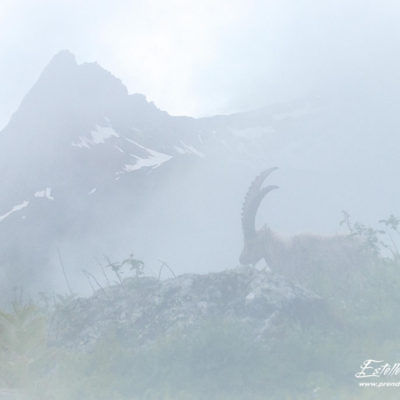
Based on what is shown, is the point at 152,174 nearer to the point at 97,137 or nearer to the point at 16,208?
the point at 16,208

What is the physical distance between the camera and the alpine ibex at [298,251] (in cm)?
1148

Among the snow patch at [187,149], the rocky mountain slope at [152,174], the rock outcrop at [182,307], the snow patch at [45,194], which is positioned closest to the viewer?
the rock outcrop at [182,307]

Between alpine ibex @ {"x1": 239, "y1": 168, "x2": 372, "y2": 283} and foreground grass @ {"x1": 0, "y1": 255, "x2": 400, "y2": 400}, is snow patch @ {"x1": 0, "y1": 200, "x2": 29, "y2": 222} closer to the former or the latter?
alpine ibex @ {"x1": 239, "y1": 168, "x2": 372, "y2": 283}

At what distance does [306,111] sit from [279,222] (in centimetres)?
5714

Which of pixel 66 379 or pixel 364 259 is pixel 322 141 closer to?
pixel 364 259

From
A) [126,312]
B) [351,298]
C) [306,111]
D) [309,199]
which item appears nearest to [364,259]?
[351,298]

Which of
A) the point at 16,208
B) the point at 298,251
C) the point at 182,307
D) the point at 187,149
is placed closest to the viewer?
the point at 182,307

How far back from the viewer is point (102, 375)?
22.8 feet

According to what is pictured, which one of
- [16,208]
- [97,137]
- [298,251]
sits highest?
[97,137]

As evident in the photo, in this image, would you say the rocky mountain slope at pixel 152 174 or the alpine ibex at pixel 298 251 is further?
the rocky mountain slope at pixel 152 174

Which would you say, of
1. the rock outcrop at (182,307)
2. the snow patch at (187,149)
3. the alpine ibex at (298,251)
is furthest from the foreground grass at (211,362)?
the snow patch at (187,149)

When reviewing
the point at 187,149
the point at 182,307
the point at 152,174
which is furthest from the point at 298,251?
the point at 187,149

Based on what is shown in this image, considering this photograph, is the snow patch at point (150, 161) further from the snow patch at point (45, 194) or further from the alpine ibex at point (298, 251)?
the alpine ibex at point (298, 251)

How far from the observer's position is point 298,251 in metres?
11.8
